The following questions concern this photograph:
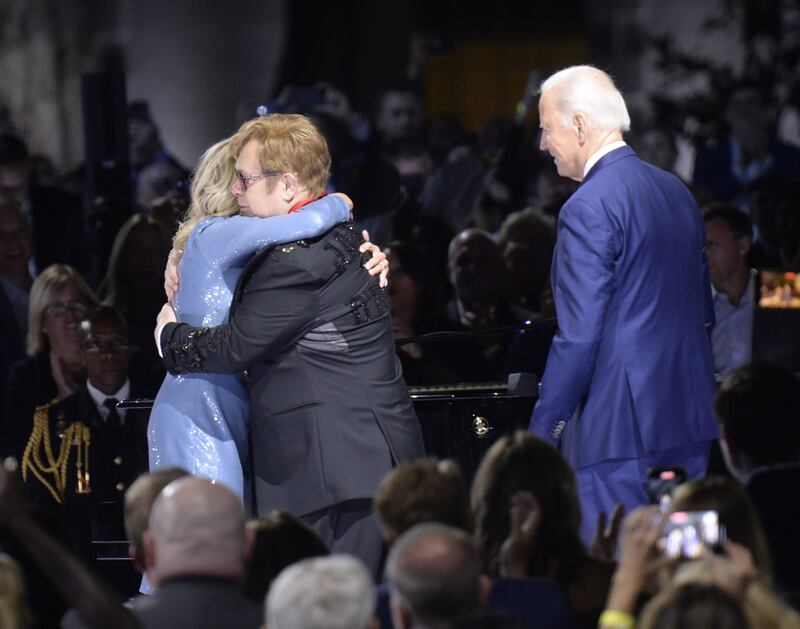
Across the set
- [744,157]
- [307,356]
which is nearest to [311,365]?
[307,356]

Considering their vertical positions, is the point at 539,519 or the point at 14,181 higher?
the point at 14,181

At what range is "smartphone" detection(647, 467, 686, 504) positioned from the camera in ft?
15.1

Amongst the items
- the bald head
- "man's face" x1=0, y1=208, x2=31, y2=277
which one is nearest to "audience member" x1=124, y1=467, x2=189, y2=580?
the bald head

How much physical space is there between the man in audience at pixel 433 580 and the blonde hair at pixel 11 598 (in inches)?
31.1

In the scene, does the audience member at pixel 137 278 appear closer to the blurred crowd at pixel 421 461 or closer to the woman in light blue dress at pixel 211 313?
the blurred crowd at pixel 421 461

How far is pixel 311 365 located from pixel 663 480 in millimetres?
1080

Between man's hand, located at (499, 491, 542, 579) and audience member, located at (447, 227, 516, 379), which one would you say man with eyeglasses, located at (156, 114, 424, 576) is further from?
audience member, located at (447, 227, 516, 379)

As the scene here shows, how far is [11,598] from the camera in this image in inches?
149

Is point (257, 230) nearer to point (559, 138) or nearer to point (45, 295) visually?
point (559, 138)

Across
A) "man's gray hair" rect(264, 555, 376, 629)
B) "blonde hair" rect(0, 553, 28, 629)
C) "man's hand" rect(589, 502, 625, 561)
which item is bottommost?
"man's hand" rect(589, 502, 625, 561)

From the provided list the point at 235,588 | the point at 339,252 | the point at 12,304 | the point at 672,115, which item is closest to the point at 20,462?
the point at 12,304

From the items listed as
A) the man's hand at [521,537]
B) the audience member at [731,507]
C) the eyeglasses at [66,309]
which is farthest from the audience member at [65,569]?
the eyeglasses at [66,309]

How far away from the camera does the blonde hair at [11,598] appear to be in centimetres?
376

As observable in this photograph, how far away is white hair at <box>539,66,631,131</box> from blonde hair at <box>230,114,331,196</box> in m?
0.71
